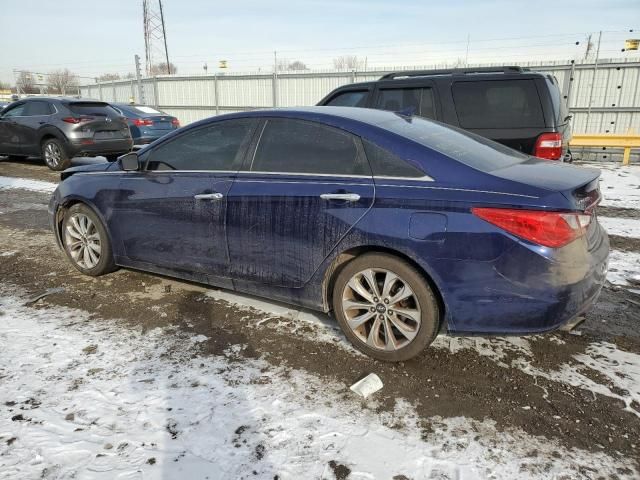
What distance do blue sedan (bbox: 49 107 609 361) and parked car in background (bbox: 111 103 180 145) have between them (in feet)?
36.9

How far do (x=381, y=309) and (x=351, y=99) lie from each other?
477 centimetres

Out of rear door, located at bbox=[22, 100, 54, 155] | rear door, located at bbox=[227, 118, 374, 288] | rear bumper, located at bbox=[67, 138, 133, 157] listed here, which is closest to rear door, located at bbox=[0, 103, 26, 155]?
rear door, located at bbox=[22, 100, 54, 155]

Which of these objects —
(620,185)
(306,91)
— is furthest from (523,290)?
(306,91)

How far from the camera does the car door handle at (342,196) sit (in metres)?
2.95

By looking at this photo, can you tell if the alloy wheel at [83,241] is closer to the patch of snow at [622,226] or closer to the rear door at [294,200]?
the rear door at [294,200]

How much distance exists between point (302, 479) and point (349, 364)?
102cm

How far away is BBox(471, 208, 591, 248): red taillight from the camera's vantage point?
8.26ft

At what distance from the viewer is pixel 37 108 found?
11.2 meters

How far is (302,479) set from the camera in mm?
2104

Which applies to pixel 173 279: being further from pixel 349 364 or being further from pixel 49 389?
pixel 349 364

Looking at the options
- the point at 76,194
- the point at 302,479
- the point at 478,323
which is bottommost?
the point at 302,479

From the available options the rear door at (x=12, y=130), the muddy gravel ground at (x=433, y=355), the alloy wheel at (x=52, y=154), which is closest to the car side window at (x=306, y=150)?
the muddy gravel ground at (x=433, y=355)

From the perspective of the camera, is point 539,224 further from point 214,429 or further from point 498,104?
point 498,104

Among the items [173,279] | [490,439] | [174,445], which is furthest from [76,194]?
[490,439]
